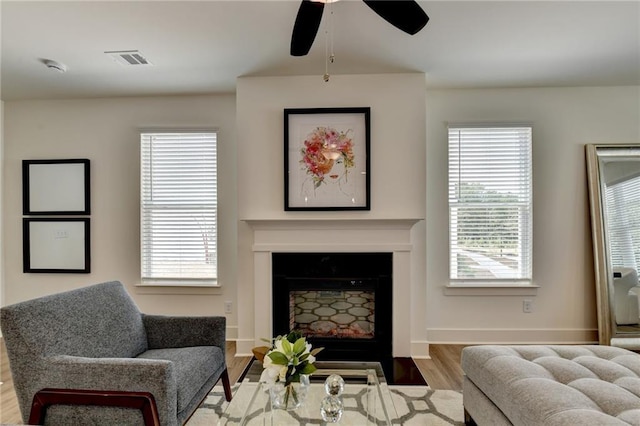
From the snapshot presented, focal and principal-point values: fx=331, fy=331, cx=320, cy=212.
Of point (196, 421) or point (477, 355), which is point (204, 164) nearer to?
point (196, 421)

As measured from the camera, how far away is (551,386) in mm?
1411

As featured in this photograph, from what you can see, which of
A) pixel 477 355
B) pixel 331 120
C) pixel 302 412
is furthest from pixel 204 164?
pixel 477 355

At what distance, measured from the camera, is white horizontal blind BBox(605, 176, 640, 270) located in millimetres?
3260

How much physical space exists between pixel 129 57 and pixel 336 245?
93.0 inches

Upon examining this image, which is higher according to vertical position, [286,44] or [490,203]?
[286,44]

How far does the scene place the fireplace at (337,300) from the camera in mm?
3111

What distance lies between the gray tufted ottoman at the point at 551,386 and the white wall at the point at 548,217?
154 cm

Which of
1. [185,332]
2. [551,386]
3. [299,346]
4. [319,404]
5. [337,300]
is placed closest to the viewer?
[551,386]

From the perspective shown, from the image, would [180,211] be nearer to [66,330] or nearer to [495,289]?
[66,330]

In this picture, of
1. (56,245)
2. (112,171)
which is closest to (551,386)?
(112,171)

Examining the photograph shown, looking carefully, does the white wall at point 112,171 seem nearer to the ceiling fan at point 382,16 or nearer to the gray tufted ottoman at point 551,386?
the ceiling fan at point 382,16

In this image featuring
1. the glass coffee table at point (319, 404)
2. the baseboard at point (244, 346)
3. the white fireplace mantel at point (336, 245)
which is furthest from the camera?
the baseboard at point (244, 346)

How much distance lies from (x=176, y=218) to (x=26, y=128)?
1991mm

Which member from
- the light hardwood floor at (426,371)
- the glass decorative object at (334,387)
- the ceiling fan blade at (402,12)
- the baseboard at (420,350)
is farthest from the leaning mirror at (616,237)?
the glass decorative object at (334,387)
